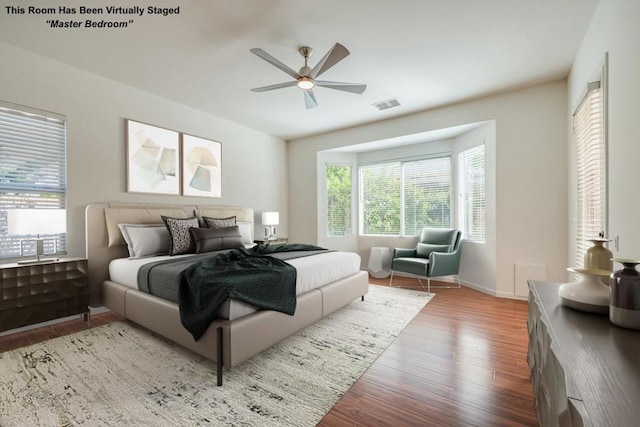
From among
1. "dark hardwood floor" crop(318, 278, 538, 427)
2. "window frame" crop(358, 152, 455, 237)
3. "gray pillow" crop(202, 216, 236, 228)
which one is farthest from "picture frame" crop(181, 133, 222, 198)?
"dark hardwood floor" crop(318, 278, 538, 427)

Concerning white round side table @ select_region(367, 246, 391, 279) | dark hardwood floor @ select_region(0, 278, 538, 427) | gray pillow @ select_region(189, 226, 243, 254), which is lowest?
dark hardwood floor @ select_region(0, 278, 538, 427)

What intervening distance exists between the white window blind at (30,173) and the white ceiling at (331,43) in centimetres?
72

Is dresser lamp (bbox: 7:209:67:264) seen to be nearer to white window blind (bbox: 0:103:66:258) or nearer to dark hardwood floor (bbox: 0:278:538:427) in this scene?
white window blind (bbox: 0:103:66:258)

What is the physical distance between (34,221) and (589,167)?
514 cm

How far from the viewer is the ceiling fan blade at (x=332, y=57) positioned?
2.36 metres

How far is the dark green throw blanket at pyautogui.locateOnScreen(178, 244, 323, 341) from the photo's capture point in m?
1.96

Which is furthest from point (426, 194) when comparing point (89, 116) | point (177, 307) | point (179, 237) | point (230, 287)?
point (89, 116)

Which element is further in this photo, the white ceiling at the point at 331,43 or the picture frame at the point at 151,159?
the picture frame at the point at 151,159

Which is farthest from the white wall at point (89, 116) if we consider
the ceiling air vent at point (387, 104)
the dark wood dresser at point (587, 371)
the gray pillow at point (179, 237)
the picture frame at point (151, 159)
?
the dark wood dresser at point (587, 371)

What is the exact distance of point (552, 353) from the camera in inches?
38.3

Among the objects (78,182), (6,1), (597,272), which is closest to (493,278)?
Result: (597,272)

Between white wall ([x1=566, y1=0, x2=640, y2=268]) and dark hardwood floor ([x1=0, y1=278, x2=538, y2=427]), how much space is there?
1.09 m

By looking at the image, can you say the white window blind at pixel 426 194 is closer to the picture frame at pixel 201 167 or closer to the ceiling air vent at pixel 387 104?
the ceiling air vent at pixel 387 104

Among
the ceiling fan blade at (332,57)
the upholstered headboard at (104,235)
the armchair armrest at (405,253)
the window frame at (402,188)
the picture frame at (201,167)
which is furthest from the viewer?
the window frame at (402,188)
